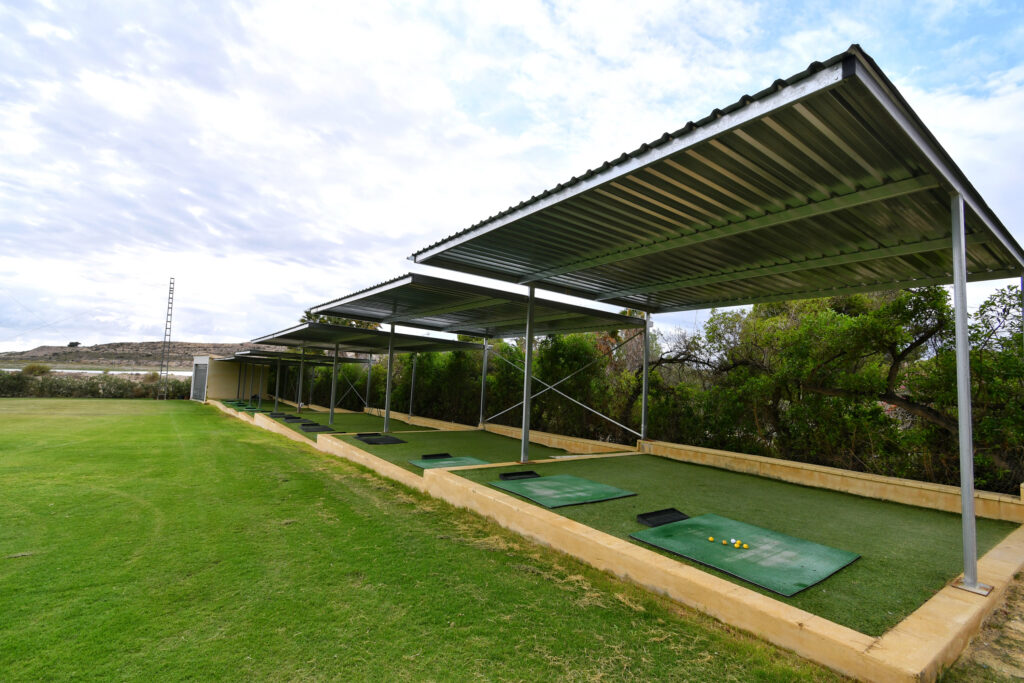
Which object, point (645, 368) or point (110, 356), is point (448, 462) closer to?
point (645, 368)

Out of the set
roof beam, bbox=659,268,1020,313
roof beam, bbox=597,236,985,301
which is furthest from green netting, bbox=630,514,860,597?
roof beam, bbox=659,268,1020,313

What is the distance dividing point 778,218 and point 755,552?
294 centimetres

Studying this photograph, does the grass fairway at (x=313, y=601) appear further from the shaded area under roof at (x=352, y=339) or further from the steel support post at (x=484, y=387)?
the steel support post at (x=484, y=387)

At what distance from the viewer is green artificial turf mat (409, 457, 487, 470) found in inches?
273

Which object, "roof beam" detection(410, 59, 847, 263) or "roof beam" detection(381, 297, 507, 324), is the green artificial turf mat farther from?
"roof beam" detection(410, 59, 847, 263)

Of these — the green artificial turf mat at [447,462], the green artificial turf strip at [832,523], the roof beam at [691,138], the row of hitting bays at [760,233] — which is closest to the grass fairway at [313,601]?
the green artificial turf strip at [832,523]

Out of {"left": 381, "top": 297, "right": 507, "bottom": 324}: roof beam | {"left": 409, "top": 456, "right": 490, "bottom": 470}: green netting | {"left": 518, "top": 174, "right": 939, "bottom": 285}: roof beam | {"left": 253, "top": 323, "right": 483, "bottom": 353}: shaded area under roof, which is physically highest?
{"left": 518, "top": 174, "right": 939, "bottom": 285}: roof beam

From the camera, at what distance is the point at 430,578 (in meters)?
3.26

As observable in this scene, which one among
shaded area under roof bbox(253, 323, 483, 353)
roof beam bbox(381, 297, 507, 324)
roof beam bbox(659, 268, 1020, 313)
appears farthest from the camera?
shaded area under roof bbox(253, 323, 483, 353)

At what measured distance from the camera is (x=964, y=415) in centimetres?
308

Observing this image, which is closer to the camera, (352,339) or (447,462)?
(447,462)

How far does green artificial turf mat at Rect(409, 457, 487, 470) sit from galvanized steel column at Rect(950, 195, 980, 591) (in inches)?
209

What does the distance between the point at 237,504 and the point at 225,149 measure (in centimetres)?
989

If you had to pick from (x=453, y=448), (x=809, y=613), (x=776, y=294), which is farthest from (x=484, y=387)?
(x=809, y=613)
